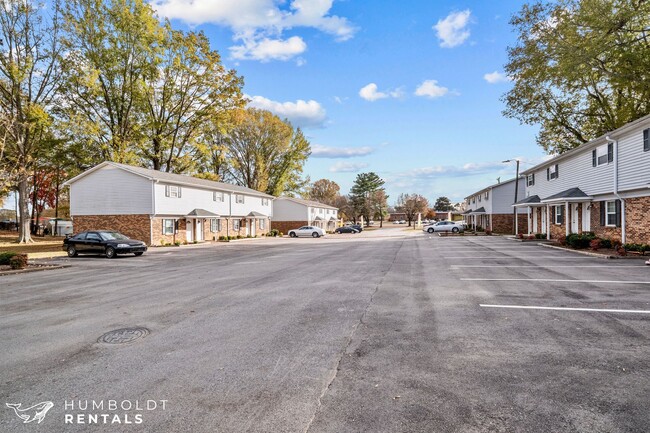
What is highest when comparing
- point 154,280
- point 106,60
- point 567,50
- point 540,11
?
point 106,60

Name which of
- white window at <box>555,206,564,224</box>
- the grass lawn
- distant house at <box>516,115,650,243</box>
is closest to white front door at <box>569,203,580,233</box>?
distant house at <box>516,115,650,243</box>

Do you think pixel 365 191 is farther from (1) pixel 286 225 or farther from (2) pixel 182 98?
(2) pixel 182 98

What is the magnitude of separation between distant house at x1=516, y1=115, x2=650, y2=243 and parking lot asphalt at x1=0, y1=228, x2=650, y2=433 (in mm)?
10044

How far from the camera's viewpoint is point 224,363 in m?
4.60

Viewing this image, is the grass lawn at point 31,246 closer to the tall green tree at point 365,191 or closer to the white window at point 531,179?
the white window at point 531,179

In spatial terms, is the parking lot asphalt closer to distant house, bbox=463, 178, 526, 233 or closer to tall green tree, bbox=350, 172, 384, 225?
distant house, bbox=463, 178, 526, 233

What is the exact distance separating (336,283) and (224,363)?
599 cm

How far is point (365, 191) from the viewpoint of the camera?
278ft

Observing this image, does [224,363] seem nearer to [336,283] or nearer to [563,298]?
[336,283]

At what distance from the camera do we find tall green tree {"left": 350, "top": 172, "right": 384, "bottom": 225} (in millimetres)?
82562

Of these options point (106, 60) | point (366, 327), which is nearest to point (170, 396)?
point (366, 327)

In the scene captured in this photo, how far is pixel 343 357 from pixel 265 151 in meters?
55.3

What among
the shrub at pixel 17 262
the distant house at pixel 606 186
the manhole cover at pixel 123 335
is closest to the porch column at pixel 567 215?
the distant house at pixel 606 186

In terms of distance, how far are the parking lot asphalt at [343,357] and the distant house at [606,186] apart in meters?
10.0
